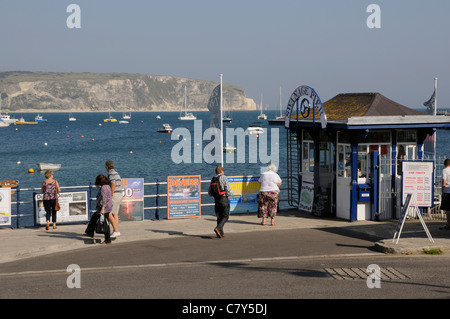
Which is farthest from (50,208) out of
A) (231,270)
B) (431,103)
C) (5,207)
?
(431,103)

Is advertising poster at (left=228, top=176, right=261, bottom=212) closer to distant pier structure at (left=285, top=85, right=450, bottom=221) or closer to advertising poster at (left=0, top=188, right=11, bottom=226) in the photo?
distant pier structure at (left=285, top=85, right=450, bottom=221)

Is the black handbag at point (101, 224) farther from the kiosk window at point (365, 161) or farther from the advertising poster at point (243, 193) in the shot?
the kiosk window at point (365, 161)

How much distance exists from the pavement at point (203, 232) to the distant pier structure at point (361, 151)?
1.80 ft

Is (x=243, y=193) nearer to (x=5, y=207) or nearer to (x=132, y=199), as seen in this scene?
(x=132, y=199)

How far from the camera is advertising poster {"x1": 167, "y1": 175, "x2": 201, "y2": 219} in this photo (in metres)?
18.1

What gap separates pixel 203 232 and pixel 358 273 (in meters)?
5.49

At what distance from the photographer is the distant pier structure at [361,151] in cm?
1714

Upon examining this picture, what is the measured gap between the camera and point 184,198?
1820 cm

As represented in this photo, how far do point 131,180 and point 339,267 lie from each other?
7.74m
